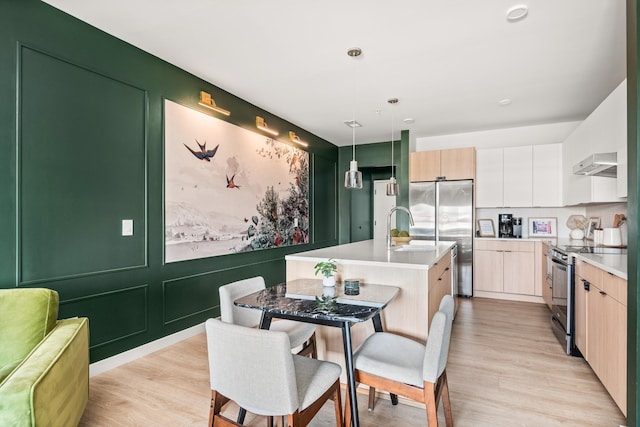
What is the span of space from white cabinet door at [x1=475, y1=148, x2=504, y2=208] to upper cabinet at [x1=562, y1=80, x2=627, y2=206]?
2.68 feet

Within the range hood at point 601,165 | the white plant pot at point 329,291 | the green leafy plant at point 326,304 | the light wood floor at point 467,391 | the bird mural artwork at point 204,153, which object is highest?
the bird mural artwork at point 204,153

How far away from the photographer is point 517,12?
2334mm

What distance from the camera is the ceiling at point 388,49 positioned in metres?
2.34

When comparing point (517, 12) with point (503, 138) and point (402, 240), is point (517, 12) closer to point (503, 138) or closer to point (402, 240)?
point (402, 240)

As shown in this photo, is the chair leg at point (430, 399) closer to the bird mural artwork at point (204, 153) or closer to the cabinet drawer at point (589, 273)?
the cabinet drawer at point (589, 273)

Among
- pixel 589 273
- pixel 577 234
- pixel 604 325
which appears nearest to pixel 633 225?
pixel 604 325

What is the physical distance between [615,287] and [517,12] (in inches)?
77.3

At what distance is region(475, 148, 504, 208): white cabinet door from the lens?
511 centimetres

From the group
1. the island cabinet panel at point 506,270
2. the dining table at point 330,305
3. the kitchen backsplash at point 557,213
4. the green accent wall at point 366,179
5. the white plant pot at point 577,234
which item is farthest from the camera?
the green accent wall at point 366,179

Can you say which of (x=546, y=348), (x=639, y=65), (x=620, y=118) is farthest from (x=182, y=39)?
(x=546, y=348)

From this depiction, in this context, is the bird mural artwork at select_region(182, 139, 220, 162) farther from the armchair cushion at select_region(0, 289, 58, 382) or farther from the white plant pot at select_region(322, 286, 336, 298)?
the white plant pot at select_region(322, 286, 336, 298)

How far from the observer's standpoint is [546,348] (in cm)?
312

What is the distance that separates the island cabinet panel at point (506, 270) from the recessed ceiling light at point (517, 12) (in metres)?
3.29

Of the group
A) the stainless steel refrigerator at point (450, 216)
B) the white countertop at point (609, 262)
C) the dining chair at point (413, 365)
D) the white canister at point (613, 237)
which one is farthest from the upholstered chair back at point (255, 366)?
the stainless steel refrigerator at point (450, 216)
